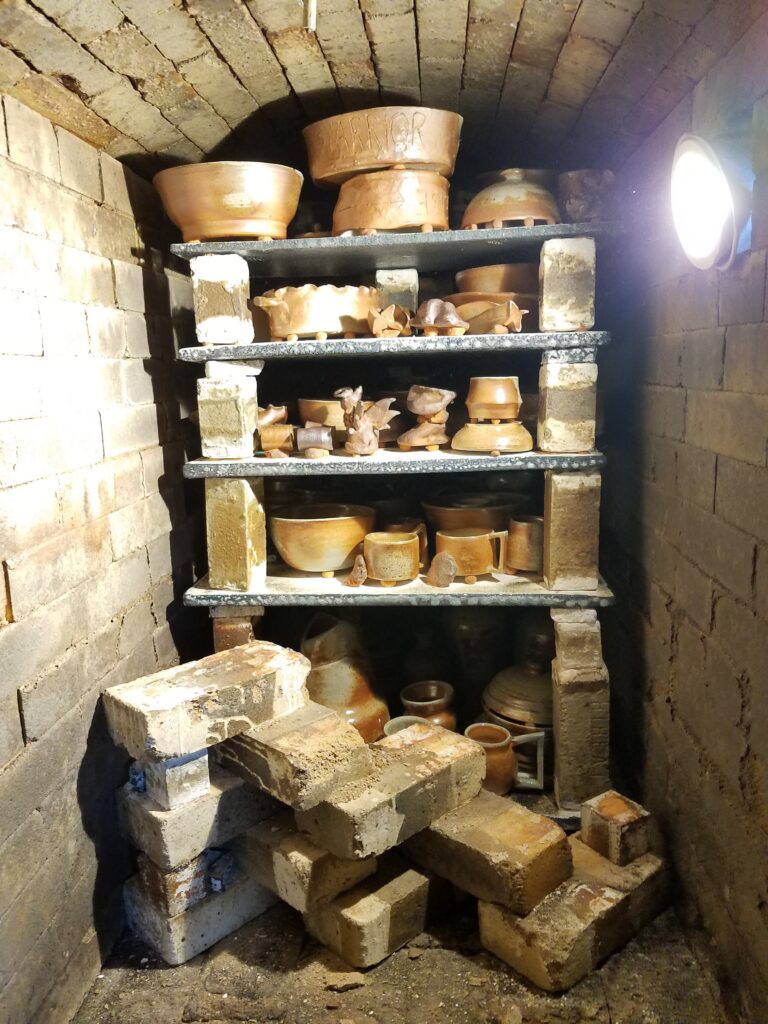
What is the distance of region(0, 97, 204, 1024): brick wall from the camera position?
2.01 m

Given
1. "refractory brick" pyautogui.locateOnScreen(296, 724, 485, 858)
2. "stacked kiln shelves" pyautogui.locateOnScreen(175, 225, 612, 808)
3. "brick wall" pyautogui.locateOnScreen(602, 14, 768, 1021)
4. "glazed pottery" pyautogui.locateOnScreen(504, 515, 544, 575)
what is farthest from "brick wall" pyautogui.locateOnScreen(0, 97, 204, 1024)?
"brick wall" pyautogui.locateOnScreen(602, 14, 768, 1021)

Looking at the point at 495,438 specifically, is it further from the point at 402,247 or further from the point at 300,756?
the point at 300,756

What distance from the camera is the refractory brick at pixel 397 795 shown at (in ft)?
7.16

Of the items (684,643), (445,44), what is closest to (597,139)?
(445,44)

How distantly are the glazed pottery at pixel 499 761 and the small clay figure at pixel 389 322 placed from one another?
1570 mm

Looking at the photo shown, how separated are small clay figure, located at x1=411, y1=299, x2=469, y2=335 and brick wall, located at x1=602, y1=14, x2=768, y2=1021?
72 cm

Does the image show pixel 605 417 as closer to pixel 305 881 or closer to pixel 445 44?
pixel 445 44

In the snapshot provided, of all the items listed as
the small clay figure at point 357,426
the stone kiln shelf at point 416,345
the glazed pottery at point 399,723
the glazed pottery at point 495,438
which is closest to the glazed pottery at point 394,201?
the stone kiln shelf at point 416,345

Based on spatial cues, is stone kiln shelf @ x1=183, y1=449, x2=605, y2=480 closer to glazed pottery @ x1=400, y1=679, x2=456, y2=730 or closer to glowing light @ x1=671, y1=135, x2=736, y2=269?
→ glowing light @ x1=671, y1=135, x2=736, y2=269

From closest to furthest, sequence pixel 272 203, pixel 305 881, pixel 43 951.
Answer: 1. pixel 43 951
2. pixel 305 881
3. pixel 272 203

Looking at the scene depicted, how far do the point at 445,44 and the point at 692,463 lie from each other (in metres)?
1.56

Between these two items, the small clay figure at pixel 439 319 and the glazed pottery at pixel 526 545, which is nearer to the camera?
the small clay figure at pixel 439 319

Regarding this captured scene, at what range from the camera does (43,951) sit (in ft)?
6.75

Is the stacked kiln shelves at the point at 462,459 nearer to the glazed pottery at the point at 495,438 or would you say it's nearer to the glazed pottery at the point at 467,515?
the glazed pottery at the point at 495,438
